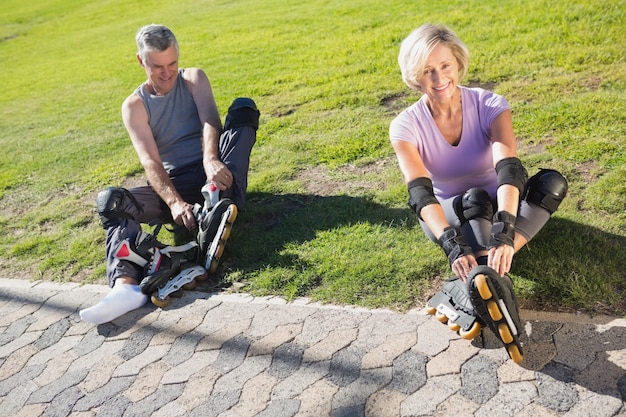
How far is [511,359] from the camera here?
269 cm

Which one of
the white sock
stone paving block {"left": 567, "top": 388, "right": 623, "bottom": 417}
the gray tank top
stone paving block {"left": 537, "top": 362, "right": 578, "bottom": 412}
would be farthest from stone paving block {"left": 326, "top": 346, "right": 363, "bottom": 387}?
the gray tank top

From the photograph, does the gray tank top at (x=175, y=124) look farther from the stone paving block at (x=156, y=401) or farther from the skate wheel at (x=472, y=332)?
the skate wheel at (x=472, y=332)

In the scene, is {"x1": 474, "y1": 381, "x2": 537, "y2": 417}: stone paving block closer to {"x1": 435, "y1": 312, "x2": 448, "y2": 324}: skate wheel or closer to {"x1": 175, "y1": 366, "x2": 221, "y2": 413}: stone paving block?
{"x1": 435, "y1": 312, "x2": 448, "y2": 324}: skate wheel

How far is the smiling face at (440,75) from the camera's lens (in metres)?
3.03

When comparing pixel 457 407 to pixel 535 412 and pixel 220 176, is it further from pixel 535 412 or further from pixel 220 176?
pixel 220 176

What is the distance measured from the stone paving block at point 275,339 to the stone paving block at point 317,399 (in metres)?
0.39

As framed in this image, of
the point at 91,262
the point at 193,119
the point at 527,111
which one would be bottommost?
the point at 91,262

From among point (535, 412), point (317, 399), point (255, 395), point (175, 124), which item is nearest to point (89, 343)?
point (255, 395)

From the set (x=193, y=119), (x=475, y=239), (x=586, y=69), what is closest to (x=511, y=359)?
(x=475, y=239)

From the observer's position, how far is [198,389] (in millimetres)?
2887

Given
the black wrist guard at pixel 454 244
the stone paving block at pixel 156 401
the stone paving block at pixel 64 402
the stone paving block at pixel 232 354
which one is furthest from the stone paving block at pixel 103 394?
the black wrist guard at pixel 454 244

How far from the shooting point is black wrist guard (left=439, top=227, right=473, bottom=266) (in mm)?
2773

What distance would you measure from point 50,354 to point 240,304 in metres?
1.05

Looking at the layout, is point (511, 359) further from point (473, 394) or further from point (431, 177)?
point (431, 177)
